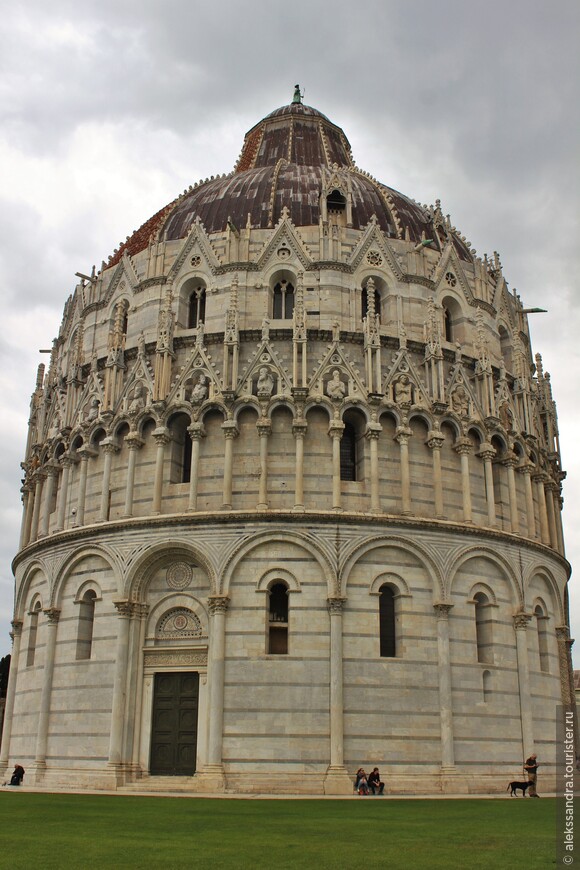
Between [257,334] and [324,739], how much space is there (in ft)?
46.9

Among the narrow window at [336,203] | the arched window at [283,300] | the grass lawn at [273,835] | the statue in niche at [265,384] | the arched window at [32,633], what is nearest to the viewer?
the grass lawn at [273,835]

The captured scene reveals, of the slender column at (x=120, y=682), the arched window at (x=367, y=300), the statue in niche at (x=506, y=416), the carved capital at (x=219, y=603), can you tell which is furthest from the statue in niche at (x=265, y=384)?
the statue in niche at (x=506, y=416)

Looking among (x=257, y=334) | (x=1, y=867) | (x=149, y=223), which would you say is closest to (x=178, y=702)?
(x=257, y=334)

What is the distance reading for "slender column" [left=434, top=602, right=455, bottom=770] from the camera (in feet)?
90.9

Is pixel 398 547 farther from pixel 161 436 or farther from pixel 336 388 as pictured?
pixel 161 436

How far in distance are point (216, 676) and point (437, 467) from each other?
417 inches

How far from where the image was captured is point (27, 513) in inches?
1483

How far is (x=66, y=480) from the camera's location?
34.1 meters

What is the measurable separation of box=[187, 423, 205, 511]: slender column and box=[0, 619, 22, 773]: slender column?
10.5 m

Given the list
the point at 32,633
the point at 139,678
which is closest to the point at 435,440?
the point at 139,678

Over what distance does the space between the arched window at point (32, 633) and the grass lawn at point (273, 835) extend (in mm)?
11948

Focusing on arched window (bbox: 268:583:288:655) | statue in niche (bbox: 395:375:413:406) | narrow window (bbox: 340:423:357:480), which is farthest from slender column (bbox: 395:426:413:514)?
arched window (bbox: 268:583:288:655)

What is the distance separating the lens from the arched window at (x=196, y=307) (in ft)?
113

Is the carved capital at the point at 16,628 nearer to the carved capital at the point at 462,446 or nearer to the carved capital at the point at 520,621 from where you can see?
the carved capital at the point at 462,446
